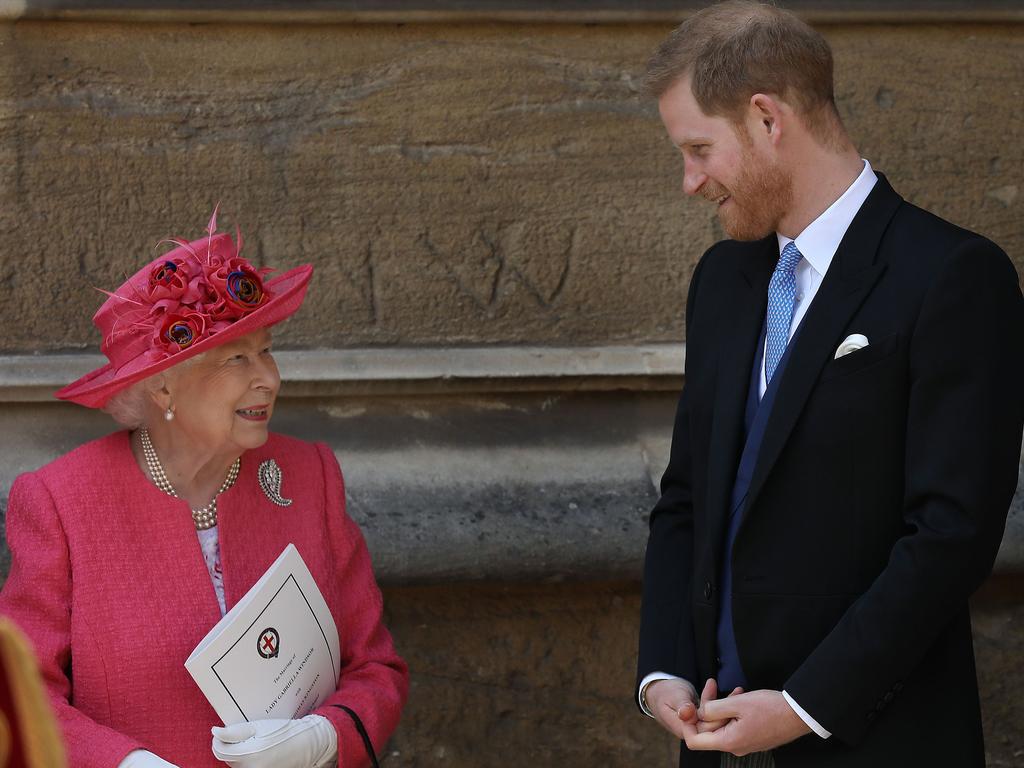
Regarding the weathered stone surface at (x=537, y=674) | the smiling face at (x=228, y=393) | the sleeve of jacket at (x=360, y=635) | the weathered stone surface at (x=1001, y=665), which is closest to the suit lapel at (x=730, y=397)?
the sleeve of jacket at (x=360, y=635)

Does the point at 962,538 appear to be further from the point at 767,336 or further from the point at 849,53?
the point at 849,53

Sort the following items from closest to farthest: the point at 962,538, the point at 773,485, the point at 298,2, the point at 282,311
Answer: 1. the point at 962,538
2. the point at 773,485
3. the point at 282,311
4. the point at 298,2

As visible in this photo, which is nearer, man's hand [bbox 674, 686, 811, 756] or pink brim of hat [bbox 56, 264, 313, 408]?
man's hand [bbox 674, 686, 811, 756]

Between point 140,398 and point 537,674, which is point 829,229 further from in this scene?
point 537,674

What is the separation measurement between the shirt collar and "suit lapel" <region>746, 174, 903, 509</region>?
0.03 meters

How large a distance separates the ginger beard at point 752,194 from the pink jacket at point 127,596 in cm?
93

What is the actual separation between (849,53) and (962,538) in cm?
189

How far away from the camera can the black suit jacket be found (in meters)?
1.95

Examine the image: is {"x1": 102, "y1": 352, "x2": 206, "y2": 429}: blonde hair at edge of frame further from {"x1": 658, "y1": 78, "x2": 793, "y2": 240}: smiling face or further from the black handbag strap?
{"x1": 658, "y1": 78, "x2": 793, "y2": 240}: smiling face

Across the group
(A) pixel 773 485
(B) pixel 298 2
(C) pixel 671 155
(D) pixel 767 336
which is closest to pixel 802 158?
(D) pixel 767 336

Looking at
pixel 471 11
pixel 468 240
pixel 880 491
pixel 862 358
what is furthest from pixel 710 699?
pixel 471 11

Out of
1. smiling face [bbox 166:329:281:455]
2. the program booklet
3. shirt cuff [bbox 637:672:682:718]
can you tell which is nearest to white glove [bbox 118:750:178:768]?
the program booklet

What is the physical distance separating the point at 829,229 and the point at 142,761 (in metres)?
1.35

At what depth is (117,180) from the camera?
131 inches
